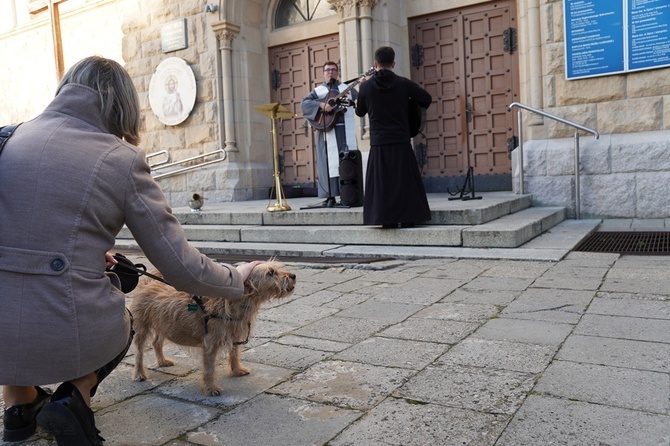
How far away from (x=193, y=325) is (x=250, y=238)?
5362 millimetres

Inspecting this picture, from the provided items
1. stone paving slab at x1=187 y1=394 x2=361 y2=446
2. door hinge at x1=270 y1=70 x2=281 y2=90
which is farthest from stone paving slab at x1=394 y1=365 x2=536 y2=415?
door hinge at x1=270 y1=70 x2=281 y2=90

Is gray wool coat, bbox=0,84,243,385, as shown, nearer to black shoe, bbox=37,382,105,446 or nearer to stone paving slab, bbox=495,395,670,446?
black shoe, bbox=37,382,105,446

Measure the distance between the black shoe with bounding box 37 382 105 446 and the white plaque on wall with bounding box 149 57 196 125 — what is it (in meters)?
11.3

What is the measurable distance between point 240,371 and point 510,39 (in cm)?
872

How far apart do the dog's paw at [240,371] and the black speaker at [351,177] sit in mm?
5010

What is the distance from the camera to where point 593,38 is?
838cm

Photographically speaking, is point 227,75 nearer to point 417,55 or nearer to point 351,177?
point 417,55

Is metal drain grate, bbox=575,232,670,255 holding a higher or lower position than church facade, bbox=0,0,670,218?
lower

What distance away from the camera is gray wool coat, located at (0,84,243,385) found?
6.21ft

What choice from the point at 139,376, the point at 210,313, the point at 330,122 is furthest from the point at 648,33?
the point at 139,376

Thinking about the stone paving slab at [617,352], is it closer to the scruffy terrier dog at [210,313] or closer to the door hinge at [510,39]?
the scruffy terrier dog at [210,313]

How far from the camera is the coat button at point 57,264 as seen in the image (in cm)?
190

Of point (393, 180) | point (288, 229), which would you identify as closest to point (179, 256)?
point (393, 180)

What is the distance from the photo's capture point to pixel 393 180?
6938 millimetres
